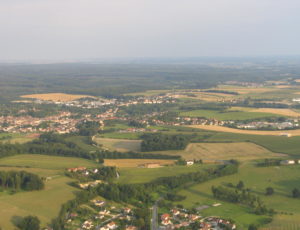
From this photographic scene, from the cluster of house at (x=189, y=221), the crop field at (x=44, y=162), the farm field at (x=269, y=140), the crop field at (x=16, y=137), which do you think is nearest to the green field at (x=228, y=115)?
the farm field at (x=269, y=140)

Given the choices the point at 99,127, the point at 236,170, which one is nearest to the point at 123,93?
the point at 99,127

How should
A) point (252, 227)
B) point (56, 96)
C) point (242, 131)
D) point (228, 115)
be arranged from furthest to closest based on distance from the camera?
point (56, 96)
point (228, 115)
point (242, 131)
point (252, 227)

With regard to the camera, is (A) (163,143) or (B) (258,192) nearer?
(B) (258,192)

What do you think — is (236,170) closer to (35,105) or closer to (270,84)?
(35,105)

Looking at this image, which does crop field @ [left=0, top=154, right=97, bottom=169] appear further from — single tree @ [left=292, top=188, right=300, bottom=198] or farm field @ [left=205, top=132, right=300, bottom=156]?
single tree @ [left=292, top=188, right=300, bottom=198]

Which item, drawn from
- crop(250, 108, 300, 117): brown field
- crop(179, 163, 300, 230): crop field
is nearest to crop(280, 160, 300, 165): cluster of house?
crop(179, 163, 300, 230): crop field

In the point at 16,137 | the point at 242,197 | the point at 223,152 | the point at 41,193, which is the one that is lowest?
the point at 16,137

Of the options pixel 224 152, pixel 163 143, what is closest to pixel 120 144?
pixel 163 143

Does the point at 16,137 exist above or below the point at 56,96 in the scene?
below

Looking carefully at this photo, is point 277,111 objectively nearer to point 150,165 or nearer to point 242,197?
point 150,165
